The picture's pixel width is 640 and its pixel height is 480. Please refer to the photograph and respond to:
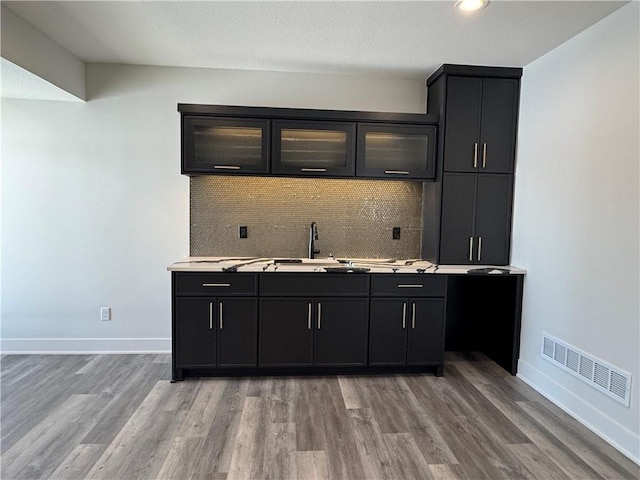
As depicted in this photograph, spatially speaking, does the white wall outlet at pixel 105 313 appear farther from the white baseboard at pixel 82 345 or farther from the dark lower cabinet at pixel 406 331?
the dark lower cabinet at pixel 406 331

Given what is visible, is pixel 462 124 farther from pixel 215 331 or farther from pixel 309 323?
pixel 215 331

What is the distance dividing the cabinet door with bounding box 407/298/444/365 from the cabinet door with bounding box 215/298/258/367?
4.05ft

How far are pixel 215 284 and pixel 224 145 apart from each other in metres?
1.13

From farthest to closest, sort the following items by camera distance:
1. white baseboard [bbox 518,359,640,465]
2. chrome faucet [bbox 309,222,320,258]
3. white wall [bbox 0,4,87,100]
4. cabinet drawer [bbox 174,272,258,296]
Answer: chrome faucet [bbox 309,222,320,258] → cabinet drawer [bbox 174,272,258,296] → white wall [bbox 0,4,87,100] → white baseboard [bbox 518,359,640,465]

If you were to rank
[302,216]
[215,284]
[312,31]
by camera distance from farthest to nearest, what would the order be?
[302,216]
[215,284]
[312,31]

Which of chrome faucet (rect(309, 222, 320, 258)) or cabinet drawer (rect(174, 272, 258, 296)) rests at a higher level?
chrome faucet (rect(309, 222, 320, 258))

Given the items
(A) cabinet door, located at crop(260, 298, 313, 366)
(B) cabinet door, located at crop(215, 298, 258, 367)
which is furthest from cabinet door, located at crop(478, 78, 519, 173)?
(B) cabinet door, located at crop(215, 298, 258, 367)

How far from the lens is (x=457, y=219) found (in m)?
3.26

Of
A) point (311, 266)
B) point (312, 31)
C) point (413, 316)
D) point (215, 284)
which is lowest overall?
point (413, 316)

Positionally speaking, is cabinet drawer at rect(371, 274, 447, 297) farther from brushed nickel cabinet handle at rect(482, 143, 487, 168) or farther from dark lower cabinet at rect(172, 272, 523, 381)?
brushed nickel cabinet handle at rect(482, 143, 487, 168)

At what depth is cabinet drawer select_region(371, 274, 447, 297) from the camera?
3.02 m

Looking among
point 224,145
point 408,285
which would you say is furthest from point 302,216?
point 408,285

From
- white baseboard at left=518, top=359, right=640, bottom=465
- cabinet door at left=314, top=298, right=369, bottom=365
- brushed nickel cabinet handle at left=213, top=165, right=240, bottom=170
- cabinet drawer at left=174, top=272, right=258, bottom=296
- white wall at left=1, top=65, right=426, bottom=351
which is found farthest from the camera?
white wall at left=1, top=65, right=426, bottom=351

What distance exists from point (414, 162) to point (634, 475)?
2.42m
